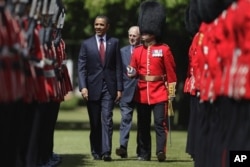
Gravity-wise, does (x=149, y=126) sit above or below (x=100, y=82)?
A: below

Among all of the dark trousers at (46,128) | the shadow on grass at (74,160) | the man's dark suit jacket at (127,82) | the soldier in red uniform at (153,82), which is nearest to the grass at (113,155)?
the shadow on grass at (74,160)

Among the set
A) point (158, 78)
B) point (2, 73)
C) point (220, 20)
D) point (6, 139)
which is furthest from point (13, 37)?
point (158, 78)

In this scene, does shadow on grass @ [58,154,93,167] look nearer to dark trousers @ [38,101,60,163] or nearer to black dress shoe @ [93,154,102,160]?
black dress shoe @ [93,154,102,160]

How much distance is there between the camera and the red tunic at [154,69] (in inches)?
591

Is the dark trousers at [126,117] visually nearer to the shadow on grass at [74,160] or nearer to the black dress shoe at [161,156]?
the shadow on grass at [74,160]

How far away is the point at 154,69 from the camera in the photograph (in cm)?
1512

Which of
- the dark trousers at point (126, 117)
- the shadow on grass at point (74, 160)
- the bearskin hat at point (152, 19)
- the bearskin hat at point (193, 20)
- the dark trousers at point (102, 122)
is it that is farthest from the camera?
the dark trousers at point (126, 117)

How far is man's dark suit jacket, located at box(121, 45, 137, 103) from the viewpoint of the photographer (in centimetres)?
1584

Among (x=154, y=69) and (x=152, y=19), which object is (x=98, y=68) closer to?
(x=154, y=69)

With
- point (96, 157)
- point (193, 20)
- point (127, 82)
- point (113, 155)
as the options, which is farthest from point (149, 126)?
point (193, 20)

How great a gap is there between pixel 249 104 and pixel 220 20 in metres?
0.95

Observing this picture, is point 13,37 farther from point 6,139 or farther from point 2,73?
point 6,139

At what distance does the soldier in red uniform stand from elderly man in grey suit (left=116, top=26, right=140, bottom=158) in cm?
46

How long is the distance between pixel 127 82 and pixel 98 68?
2.83ft
